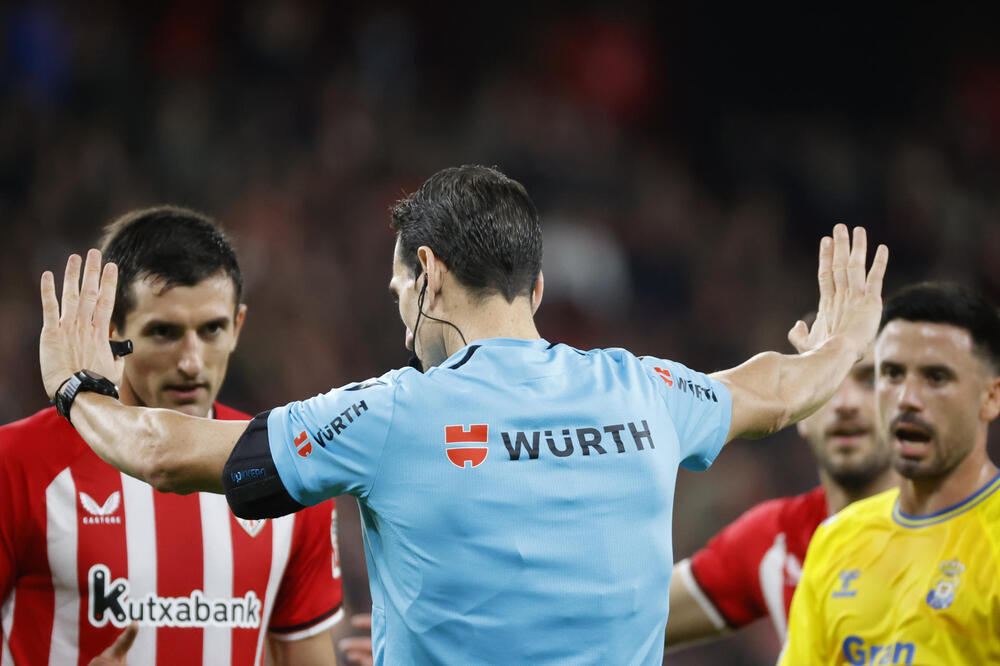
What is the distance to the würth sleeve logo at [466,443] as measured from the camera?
223 centimetres

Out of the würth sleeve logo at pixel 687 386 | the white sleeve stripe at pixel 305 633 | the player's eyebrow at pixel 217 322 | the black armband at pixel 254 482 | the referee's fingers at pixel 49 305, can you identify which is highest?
the player's eyebrow at pixel 217 322

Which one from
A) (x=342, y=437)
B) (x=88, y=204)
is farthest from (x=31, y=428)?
(x=88, y=204)

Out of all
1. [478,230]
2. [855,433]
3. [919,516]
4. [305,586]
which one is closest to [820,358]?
[478,230]

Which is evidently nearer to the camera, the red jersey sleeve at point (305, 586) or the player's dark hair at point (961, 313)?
the red jersey sleeve at point (305, 586)

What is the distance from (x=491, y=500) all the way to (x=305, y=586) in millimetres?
1367

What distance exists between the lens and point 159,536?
320cm

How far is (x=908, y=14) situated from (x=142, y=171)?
7982 mm

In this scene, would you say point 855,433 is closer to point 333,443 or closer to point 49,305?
point 333,443

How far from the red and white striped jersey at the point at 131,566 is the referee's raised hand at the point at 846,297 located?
1508 mm

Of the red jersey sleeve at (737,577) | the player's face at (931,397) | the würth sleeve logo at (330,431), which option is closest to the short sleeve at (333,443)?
the würth sleeve logo at (330,431)

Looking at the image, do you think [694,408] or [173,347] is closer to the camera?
[694,408]

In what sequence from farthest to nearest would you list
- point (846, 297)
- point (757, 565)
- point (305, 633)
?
point (757, 565), point (305, 633), point (846, 297)

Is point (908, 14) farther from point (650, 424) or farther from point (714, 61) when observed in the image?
point (650, 424)

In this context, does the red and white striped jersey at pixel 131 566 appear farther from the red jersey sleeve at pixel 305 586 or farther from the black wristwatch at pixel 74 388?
the black wristwatch at pixel 74 388
